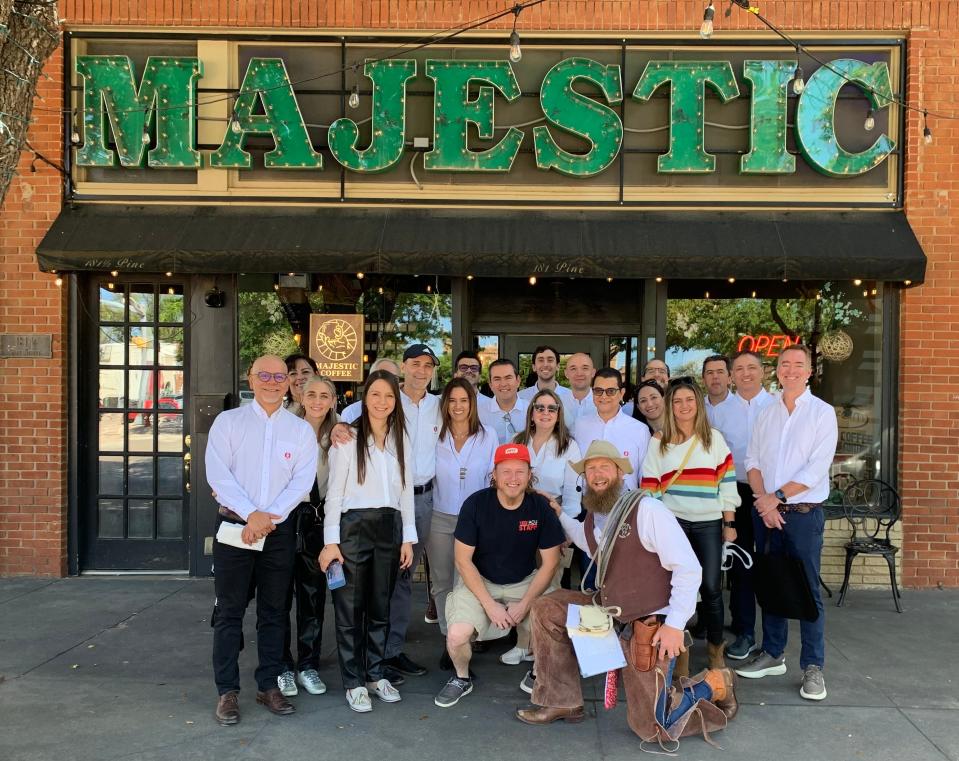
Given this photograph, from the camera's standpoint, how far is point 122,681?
4801 millimetres

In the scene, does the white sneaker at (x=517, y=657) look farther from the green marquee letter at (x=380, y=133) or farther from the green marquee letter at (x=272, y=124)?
the green marquee letter at (x=272, y=124)

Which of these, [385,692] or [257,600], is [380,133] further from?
[385,692]

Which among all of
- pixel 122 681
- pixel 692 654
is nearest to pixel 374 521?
pixel 122 681

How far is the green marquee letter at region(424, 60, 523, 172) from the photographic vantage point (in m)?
7.30

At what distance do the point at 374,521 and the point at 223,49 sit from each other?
5327 millimetres

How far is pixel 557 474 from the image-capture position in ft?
17.0

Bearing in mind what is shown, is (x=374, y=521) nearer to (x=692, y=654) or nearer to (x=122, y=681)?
(x=122, y=681)

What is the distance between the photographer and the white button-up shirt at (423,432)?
515cm

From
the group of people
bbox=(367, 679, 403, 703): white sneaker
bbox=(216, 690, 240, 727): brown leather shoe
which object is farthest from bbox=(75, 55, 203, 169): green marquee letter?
bbox=(367, 679, 403, 703): white sneaker

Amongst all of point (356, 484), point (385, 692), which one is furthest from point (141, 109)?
point (385, 692)

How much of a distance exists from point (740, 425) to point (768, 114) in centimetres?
335

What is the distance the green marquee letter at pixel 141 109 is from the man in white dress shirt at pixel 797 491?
5733 millimetres

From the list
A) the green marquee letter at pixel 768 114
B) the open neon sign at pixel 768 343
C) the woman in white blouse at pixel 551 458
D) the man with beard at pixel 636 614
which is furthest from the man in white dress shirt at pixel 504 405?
the green marquee letter at pixel 768 114

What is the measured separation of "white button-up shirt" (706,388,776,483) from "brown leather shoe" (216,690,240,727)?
369 cm
